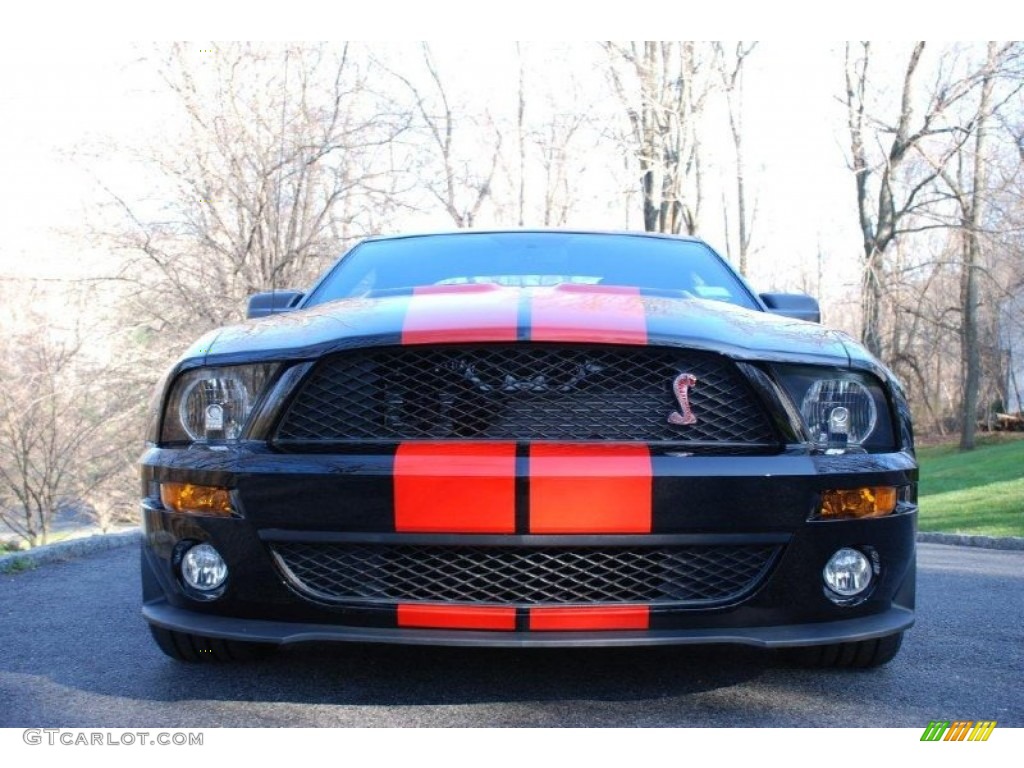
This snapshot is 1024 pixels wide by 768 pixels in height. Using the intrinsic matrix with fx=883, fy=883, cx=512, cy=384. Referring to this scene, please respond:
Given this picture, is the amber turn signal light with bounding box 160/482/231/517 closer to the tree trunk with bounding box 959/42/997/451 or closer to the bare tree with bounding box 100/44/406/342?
the bare tree with bounding box 100/44/406/342

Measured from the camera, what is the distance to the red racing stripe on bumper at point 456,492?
2.05 metres

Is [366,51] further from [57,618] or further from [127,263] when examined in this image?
[57,618]

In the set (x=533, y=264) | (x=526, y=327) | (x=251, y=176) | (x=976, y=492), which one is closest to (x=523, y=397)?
(x=526, y=327)

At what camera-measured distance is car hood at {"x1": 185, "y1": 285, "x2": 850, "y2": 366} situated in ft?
7.35

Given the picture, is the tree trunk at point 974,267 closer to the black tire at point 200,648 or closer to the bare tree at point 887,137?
the bare tree at point 887,137

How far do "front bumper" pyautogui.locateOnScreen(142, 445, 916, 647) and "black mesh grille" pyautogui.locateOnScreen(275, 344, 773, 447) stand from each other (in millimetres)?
119

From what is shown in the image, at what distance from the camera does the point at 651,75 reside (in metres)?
15.9

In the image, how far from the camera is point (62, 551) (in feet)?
16.5

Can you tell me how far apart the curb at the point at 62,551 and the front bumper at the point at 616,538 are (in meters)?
2.09

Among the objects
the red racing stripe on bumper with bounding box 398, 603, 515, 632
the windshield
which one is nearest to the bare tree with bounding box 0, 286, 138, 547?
the windshield

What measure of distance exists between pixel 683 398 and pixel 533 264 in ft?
4.91

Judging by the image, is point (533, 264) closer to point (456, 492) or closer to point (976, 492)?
point (456, 492)

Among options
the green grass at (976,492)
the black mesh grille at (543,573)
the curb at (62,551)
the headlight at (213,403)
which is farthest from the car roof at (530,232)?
the green grass at (976,492)

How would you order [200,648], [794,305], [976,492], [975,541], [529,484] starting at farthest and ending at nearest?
[976,492], [975,541], [794,305], [200,648], [529,484]
